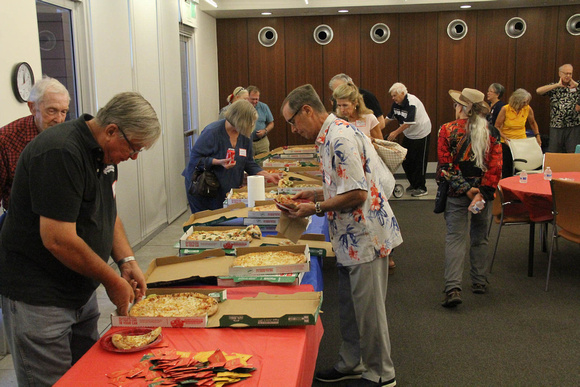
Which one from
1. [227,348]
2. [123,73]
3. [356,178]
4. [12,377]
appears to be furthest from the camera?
[123,73]

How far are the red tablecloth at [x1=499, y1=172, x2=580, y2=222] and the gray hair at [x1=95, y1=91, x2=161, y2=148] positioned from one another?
3760 millimetres

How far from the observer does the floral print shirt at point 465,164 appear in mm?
4004

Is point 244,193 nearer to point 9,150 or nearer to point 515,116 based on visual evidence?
point 9,150

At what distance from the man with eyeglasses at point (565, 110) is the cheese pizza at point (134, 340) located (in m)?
8.94

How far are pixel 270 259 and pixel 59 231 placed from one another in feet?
3.48

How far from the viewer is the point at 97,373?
1.67m

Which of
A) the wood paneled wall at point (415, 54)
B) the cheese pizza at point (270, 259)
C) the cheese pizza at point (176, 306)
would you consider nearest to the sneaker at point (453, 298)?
the cheese pizza at point (270, 259)

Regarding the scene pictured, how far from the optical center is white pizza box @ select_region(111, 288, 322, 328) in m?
1.94

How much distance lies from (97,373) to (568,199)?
3.95 meters

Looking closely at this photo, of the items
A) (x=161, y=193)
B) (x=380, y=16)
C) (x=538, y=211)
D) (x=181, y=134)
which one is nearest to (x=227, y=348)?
(x=538, y=211)

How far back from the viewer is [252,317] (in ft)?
6.39

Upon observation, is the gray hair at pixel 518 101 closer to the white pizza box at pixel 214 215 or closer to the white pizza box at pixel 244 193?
the white pizza box at pixel 244 193

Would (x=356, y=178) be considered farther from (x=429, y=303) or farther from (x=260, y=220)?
(x=429, y=303)

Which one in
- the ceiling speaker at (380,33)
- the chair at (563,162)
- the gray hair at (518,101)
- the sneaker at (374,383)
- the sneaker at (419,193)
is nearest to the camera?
the sneaker at (374,383)
